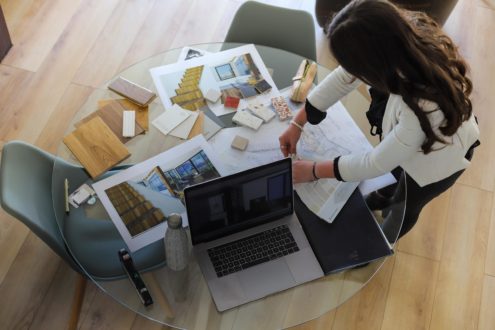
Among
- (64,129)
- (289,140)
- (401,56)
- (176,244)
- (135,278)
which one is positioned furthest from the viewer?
(64,129)

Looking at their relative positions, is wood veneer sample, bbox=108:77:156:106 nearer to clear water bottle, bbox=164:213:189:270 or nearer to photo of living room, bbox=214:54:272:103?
photo of living room, bbox=214:54:272:103

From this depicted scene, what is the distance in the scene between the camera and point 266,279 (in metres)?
1.51

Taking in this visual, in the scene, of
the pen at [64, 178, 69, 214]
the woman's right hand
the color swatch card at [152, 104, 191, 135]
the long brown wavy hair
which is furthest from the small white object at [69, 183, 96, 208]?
the long brown wavy hair

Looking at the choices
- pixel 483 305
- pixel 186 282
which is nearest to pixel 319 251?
pixel 186 282

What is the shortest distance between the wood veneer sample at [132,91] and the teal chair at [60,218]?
0.32 meters

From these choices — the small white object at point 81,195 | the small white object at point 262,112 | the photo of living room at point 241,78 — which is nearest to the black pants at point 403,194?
the small white object at point 262,112

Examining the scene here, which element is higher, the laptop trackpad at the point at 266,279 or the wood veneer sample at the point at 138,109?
the wood veneer sample at the point at 138,109

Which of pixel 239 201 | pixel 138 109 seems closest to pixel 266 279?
pixel 239 201

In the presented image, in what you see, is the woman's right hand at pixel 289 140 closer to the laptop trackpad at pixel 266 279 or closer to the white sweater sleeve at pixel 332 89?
the white sweater sleeve at pixel 332 89

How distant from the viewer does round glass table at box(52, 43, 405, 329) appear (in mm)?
1479

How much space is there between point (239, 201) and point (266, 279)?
254mm

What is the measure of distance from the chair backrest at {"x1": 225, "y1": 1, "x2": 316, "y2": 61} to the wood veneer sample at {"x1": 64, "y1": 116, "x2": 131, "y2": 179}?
724 mm

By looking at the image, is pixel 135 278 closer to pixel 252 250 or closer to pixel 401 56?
pixel 252 250

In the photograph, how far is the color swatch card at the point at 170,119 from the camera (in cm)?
178
